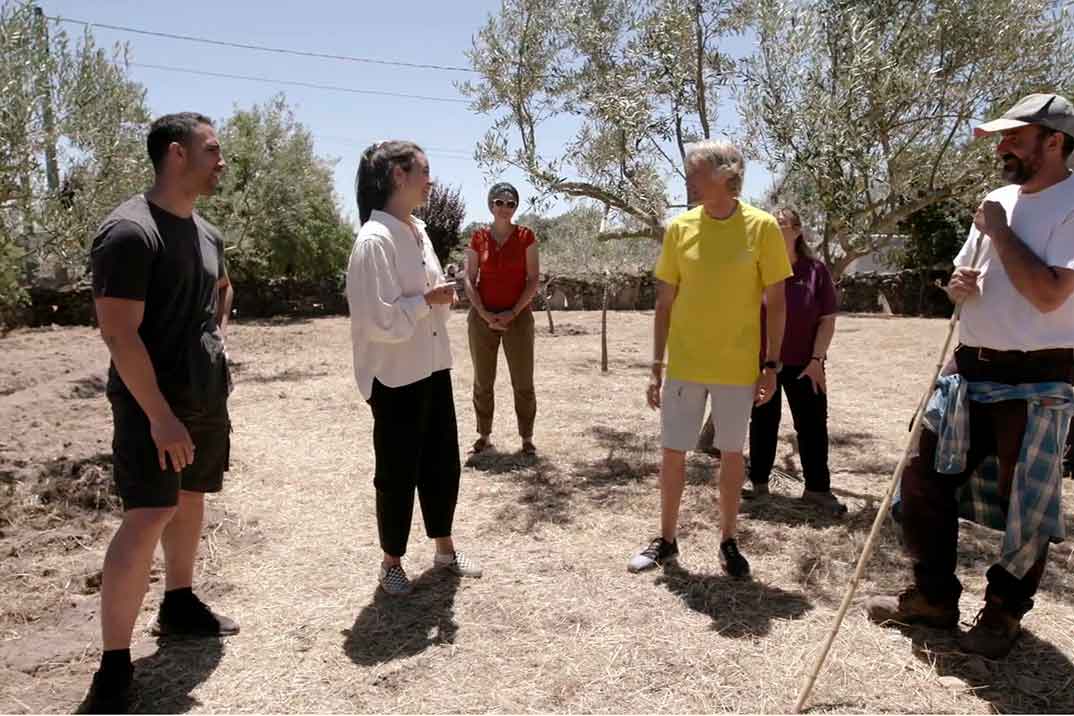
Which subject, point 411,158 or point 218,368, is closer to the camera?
point 218,368

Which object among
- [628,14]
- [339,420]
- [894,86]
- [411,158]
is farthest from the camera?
[339,420]

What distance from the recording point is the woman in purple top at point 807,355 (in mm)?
4746

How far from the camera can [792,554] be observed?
4176 mm

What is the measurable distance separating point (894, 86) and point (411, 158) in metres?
3.04

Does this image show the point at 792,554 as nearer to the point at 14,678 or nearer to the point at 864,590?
the point at 864,590

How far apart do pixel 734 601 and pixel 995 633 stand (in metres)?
1.04

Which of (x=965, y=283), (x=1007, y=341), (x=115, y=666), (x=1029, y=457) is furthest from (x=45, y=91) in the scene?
(x=1029, y=457)

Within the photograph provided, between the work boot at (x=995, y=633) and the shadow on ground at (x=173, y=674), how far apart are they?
9.69 feet

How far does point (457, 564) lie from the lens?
390 cm

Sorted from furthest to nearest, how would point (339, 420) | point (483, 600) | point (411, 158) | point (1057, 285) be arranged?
point (339, 420) → point (483, 600) → point (411, 158) → point (1057, 285)

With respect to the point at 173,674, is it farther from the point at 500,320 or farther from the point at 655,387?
the point at 500,320

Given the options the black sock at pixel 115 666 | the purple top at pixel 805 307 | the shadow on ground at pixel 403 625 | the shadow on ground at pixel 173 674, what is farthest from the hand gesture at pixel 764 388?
the black sock at pixel 115 666

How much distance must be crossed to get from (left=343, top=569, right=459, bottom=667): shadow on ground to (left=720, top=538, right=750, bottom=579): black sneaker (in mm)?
1343

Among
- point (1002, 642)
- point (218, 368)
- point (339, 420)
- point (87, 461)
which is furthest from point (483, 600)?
point (339, 420)
